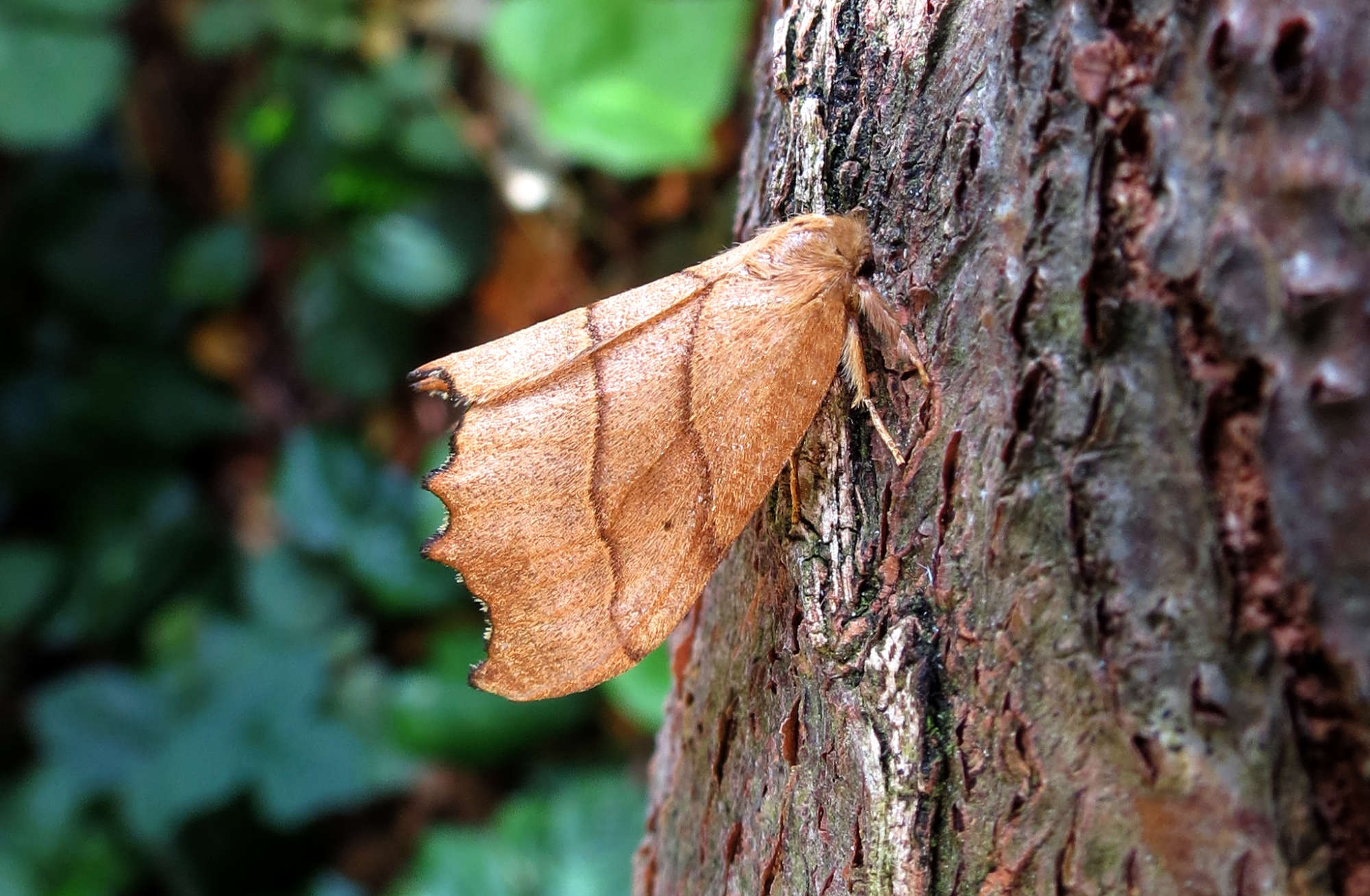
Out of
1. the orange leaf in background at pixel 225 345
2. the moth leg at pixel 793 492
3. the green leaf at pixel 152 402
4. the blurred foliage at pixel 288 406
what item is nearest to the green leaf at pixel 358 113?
the blurred foliage at pixel 288 406

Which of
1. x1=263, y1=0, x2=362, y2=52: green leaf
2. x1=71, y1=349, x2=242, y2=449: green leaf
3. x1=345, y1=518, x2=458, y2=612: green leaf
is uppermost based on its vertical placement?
x1=263, y1=0, x2=362, y2=52: green leaf

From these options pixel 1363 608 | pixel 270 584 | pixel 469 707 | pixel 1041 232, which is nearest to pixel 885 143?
pixel 1041 232

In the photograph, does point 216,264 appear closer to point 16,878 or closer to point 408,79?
point 408,79

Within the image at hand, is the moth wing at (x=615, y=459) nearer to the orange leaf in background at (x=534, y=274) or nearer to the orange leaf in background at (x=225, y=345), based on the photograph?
the orange leaf in background at (x=534, y=274)

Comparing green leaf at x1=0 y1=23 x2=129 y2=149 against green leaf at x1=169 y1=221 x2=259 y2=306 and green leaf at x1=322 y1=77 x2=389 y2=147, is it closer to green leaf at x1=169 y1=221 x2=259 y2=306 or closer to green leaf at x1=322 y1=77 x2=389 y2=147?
green leaf at x1=169 y1=221 x2=259 y2=306

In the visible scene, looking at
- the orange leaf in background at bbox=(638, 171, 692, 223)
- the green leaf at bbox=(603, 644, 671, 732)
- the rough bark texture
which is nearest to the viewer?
the rough bark texture

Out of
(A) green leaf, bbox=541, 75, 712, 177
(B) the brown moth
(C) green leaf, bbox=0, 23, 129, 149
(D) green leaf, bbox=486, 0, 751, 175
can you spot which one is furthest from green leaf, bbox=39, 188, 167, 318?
(B) the brown moth

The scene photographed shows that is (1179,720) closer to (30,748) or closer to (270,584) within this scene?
(270,584)
